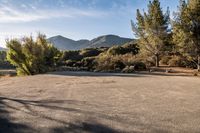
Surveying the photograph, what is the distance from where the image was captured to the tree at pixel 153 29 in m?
33.2

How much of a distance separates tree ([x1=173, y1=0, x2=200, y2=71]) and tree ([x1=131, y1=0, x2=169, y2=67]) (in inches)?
193

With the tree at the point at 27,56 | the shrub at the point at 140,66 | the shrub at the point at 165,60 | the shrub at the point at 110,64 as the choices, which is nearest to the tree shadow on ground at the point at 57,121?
the shrub at the point at 140,66

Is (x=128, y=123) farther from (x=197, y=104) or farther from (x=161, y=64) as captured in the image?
(x=161, y=64)

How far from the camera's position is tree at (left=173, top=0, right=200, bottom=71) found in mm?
27344

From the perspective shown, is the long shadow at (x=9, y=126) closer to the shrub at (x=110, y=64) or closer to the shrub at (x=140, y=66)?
the shrub at (x=140, y=66)

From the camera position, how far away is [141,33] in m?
35.2

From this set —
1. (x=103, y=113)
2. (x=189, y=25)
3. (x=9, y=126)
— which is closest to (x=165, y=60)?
(x=189, y=25)

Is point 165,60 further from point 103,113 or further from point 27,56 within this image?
point 103,113

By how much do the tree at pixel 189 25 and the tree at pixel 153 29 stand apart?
489 cm

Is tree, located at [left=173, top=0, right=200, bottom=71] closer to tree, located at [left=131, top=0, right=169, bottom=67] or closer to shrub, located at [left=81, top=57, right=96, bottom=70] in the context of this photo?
tree, located at [left=131, top=0, right=169, bottom=67]

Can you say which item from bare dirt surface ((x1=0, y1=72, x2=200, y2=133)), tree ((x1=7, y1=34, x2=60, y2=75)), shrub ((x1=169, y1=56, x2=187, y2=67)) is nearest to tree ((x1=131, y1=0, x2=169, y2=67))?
shrub ((x1=169, y1=56, x2=187, y2=67))

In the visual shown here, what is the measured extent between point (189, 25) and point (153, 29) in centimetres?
633

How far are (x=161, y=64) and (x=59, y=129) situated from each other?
31.3 metres

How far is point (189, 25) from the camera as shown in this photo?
27.6 meters
